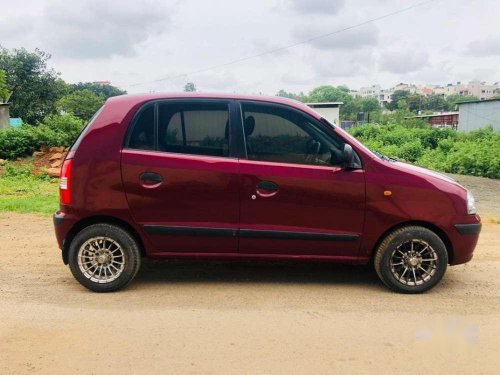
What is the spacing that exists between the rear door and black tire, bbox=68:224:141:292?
203mm

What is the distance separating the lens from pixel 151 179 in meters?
4.47

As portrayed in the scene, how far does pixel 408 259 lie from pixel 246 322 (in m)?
1.70

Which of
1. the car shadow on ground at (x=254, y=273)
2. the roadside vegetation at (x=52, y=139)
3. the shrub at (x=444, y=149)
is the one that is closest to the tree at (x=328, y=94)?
the roadside vegetation at (x=52, y=139)

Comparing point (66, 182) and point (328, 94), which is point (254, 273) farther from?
point (328, 94)

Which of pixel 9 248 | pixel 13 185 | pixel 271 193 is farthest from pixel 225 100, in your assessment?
pixel 13 185

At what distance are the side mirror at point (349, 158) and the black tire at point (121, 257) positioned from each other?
210 cm

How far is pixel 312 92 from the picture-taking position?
327 feet

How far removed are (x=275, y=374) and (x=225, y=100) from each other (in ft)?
8.36

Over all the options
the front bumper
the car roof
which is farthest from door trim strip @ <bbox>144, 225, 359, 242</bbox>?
the car roof

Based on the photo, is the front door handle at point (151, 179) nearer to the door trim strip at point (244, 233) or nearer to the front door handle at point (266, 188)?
A: the door trim strip at point (244, 233)

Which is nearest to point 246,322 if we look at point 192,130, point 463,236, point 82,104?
point 192,130

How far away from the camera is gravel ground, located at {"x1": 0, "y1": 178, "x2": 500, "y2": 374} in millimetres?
3285

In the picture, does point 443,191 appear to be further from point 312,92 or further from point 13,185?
point 312,92

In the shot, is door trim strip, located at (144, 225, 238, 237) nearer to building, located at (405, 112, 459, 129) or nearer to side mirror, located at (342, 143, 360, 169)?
side mirror, located at (342, 143, 360, 169)
